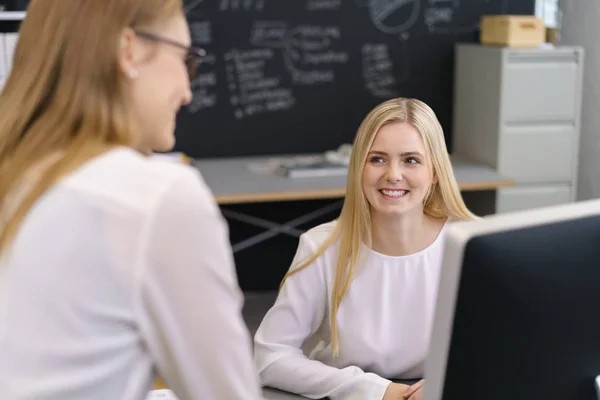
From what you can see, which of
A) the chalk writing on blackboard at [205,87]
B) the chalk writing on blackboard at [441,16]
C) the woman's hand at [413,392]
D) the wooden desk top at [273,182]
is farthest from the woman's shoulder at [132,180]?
the chalk writing on blackboard at [441,16]

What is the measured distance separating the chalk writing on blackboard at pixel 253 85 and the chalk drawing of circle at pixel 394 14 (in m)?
0.56

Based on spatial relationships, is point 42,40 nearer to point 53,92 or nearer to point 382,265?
point 53,92

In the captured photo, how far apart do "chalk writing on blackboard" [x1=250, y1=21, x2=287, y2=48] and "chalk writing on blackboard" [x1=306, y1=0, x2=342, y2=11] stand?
15 centimetres

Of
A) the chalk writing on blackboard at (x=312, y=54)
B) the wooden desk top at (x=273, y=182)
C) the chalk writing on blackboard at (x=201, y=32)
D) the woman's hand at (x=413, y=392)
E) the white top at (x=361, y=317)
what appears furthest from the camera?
the chalk writing on blackboard at (x=312, y=54)

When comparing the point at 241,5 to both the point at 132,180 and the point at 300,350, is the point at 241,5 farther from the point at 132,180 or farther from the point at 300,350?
the point at 132,180

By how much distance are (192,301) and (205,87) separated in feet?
12.0

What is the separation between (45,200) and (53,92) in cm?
15

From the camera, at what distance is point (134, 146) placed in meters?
1.09

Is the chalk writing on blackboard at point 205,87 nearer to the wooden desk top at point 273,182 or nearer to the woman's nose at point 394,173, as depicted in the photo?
the wooden desk top at point 273,182

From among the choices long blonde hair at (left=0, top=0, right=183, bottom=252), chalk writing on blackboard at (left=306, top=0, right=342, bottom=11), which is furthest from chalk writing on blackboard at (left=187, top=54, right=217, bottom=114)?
long blonde hair at (left=0, top=0, right=183, bottom=252)

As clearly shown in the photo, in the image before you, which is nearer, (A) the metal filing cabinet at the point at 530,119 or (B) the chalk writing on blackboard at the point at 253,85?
(A) the metal filing cabinet at the point at 530,119

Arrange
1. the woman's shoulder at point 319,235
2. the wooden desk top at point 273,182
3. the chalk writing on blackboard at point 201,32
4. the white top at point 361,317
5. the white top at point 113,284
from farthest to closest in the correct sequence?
the chalk writing on blackboard at point 201,32 < the wooden desk top at point 273,182 < the woman's shoulder at point 319,235 < the white top at point 361,317 < the white top at point 113,284

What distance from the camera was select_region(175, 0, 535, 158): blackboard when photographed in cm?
456

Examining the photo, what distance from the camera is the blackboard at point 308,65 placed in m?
4.56
